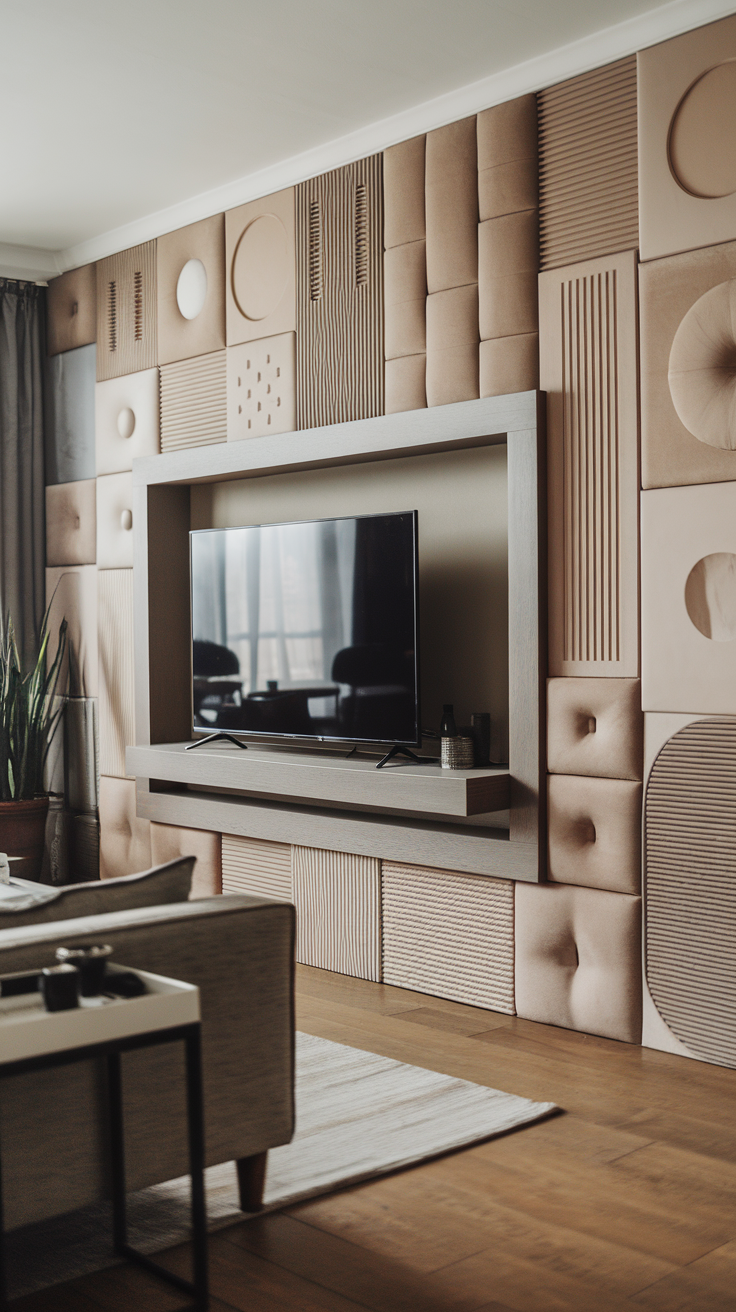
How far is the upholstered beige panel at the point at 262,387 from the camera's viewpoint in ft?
13.8

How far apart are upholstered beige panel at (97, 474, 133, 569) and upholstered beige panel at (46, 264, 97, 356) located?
690mm

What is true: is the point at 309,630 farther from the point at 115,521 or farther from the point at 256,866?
the point at 115,521

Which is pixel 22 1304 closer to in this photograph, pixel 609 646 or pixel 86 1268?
pixel 86 1268

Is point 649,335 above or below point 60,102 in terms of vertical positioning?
below

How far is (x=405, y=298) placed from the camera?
378 centimetres

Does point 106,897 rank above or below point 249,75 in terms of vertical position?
below

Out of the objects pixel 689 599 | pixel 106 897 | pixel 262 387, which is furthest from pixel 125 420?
pixel 106 897

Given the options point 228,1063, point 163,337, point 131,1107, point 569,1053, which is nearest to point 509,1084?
point 569,1053

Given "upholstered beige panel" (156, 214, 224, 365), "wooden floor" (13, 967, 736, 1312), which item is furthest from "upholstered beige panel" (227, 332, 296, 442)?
"wooden floor" (13, 967, 736, 1312)

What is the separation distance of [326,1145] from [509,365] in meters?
2.19

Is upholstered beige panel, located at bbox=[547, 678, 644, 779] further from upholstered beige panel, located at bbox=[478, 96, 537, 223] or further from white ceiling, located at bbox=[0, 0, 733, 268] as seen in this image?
white ceiling, located at bbox=[0, 0, 733, 268]

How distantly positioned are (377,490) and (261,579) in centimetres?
55

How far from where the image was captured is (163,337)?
15.6ft

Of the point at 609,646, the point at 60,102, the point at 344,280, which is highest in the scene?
the point at 60,102
